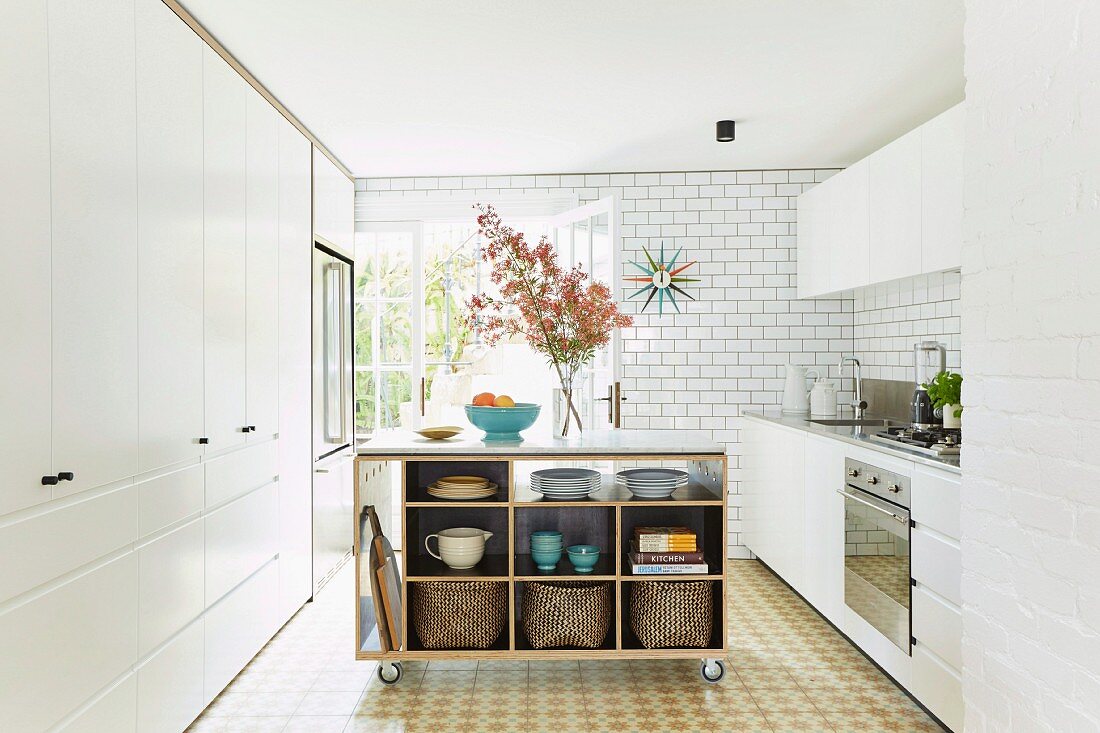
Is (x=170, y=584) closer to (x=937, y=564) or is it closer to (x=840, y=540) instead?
(x=937, y=564)

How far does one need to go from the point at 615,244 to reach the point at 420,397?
172cm

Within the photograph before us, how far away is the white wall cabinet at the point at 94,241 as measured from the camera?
1937mm

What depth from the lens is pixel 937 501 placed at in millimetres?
2656

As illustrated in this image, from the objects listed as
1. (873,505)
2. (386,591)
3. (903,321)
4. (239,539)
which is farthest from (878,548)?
(239,539)

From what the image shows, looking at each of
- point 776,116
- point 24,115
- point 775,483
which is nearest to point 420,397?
point 775,483

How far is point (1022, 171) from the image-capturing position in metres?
1.63

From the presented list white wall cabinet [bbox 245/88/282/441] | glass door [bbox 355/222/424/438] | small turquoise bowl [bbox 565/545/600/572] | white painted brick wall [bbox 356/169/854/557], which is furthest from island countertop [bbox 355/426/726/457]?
glass door [bbox 355/222/424/438]

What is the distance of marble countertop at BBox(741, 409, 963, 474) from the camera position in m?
2.63

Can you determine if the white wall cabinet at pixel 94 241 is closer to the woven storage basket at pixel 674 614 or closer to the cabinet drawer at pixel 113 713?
the cabinet drawer at pixel 113 713

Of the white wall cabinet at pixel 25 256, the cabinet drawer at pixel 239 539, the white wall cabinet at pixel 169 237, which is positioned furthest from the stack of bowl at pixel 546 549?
the white wall cabinet at pixel 25 256

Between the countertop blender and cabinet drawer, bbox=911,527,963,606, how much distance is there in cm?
87

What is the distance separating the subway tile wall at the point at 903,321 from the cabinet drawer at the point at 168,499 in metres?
3.25

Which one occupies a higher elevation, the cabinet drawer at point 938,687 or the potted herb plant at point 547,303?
the potted herb plant at point 547,303

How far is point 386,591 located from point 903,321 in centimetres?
325
